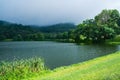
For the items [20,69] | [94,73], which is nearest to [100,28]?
[20,69]

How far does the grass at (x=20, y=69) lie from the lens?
30405 mm

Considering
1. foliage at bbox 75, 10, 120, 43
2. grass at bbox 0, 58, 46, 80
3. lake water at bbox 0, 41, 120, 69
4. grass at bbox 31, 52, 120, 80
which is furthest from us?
foliage at bbox 75, 10, 120, 43

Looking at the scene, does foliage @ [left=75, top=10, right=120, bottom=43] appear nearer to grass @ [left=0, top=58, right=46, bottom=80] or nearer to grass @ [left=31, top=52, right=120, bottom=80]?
grass @ [left=0, top=58, right=46, bottom=80]

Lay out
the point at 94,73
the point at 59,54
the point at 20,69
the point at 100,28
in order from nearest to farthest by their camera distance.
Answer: the point at 94,73
the point at 20,69
the point at 59,54
the point at 100,28

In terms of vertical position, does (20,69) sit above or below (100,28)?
below

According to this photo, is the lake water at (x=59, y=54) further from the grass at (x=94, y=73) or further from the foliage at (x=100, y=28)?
the foliage at (x=100, y=28)

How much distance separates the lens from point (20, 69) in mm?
31969

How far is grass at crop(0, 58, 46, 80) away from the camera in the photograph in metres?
30.4

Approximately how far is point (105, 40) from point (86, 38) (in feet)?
32.0

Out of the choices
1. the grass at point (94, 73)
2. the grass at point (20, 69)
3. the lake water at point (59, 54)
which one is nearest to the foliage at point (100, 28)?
the lake water at point (59, 54)

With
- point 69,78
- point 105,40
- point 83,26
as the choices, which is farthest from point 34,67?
point 83,26

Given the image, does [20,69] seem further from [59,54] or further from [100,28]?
[100,28]

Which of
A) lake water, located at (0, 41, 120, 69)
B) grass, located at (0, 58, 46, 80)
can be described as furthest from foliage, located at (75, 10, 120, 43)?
grass, located at (0, 58, 46, 80)

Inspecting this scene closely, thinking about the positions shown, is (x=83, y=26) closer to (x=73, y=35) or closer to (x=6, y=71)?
(x=73, y=35)
